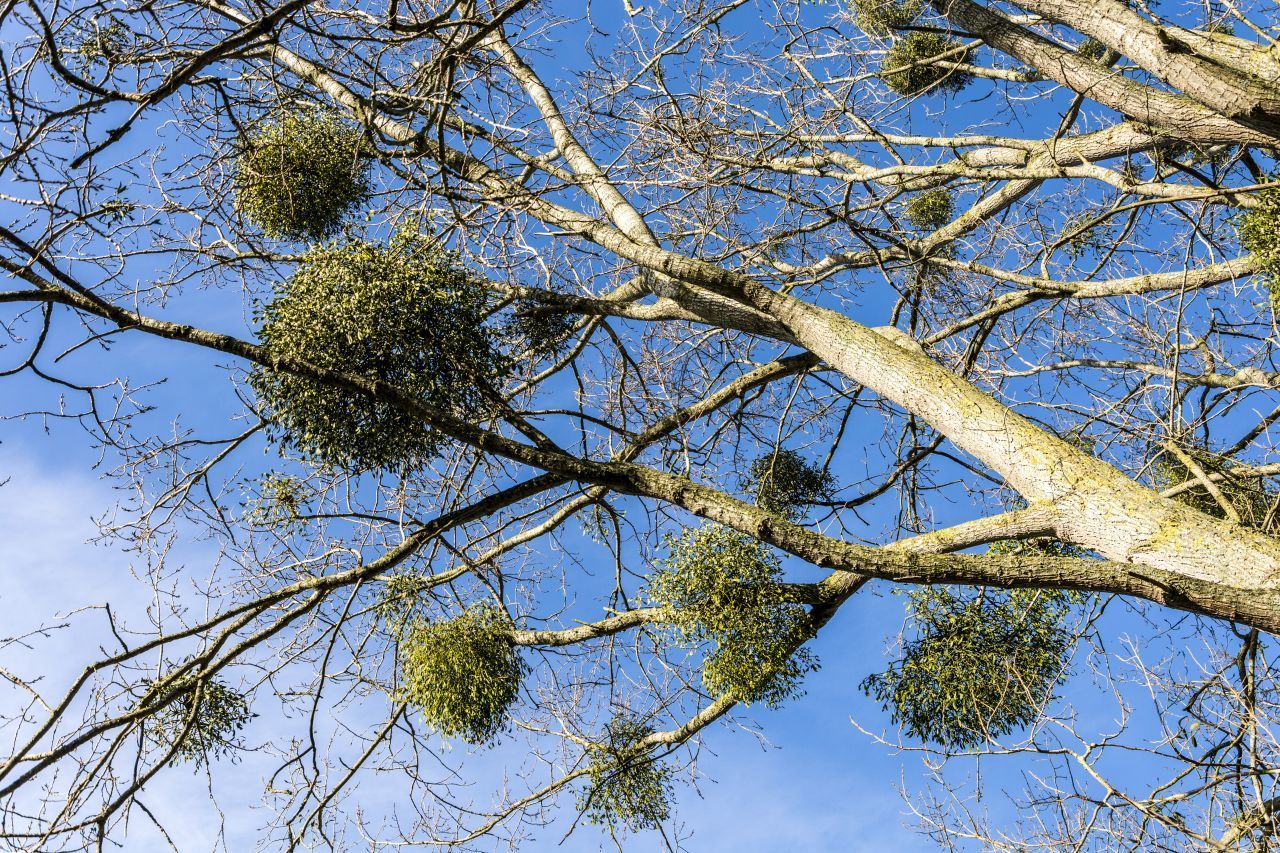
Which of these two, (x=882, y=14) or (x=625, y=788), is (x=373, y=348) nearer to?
(x=625, y=788)

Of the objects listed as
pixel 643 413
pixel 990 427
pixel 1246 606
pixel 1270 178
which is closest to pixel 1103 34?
pixel 1270 178

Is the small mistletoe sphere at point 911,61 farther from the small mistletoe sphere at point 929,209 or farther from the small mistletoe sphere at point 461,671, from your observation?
the small mistletoe sphere at point 461,671

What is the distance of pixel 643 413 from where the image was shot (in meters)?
7.45

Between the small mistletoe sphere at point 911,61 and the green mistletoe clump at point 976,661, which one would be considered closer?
the green mistletoe clump at point 976,661

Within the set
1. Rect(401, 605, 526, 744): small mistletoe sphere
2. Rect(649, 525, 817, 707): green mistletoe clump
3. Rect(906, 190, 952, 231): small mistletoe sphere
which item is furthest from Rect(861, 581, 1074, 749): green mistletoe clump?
Rect(906, 190, 952, 231): small mistletoe sphere

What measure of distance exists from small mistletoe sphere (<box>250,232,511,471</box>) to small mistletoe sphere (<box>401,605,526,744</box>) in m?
1.14

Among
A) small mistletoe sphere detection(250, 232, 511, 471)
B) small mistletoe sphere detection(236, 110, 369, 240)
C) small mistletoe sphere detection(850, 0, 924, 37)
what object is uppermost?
small mistletoe sphere detection(850, 0, 924, 37)

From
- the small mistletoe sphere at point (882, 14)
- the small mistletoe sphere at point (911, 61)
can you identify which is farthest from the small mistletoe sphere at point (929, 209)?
the small mistletoe sphere at point (882, 14)

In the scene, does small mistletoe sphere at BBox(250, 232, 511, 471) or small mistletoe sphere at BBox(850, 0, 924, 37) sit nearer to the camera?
small mistletoe sphere at BBox(250, 232, 511, 471)

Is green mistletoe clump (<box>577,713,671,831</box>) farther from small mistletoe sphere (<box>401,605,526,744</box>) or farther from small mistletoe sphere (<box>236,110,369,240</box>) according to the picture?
small mistletoe sphere (<box>236,110,369,240</box>)

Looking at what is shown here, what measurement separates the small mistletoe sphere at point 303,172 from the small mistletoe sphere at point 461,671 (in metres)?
2.32

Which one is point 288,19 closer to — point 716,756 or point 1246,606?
point 1246,606

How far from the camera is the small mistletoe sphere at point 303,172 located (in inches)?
225

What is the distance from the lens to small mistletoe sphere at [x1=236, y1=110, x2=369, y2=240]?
572 centimetres
